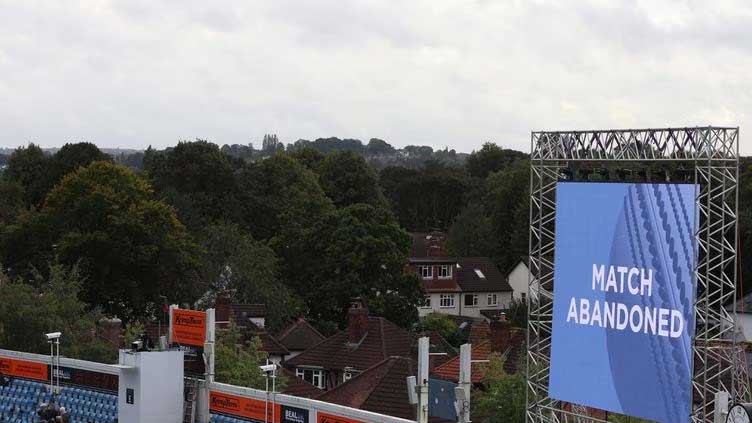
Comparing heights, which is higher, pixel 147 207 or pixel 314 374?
pixel 147 207

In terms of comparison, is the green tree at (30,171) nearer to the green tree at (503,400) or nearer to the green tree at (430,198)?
the green tree at (430,198)

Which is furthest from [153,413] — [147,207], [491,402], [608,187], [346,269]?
[346,269]

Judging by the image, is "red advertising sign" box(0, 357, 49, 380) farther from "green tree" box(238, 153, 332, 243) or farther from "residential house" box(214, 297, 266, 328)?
"green tree" box(238, 153, 332, 243)

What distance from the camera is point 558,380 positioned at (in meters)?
25.3

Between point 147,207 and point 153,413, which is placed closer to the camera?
point 153,413

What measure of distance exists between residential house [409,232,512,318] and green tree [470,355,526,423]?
164 ft

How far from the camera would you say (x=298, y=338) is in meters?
56.2

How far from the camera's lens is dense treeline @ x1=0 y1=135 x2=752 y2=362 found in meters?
58.4

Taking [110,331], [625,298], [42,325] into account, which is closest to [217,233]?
[110,331]

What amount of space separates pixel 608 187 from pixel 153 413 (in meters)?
12.2

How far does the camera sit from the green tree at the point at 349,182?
106375mm

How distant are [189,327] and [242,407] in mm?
3094

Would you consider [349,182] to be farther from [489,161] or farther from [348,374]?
[348,374]

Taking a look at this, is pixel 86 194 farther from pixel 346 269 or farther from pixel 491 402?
pixel 491 402
